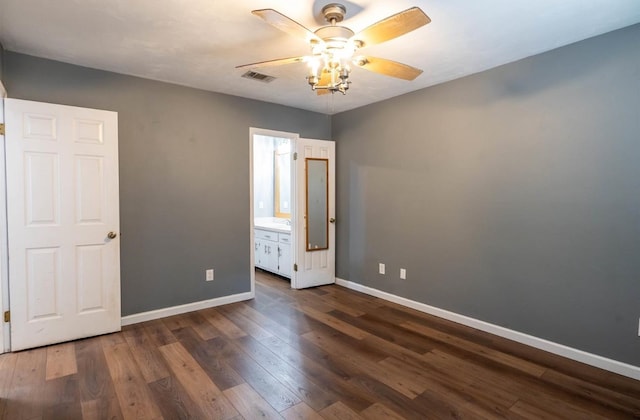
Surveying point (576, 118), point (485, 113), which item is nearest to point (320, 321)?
point (485, 113)

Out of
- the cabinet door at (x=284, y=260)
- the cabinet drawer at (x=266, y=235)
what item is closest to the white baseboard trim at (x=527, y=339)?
the cabinet door at (x=284, y=260)

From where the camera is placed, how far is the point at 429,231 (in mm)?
3656

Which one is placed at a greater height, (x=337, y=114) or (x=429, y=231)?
(x=337, y=114)

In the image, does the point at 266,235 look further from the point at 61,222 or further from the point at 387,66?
the point at 387,66

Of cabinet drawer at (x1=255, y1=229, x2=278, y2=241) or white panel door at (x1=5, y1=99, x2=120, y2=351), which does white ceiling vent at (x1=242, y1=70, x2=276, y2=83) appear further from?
cabinet drawer at (x1=255, y1=229, x2=278, y2=241)

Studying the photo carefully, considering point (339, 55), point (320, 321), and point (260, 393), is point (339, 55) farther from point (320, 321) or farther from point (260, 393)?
point (320, 321)

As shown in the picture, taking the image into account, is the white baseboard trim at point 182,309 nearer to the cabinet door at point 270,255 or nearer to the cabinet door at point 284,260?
the cabinet door at point 284,260

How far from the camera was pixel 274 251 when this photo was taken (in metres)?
5.20

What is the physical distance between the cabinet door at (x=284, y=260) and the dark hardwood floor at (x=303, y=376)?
59.6 inches

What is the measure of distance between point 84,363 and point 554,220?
3977 millimetres

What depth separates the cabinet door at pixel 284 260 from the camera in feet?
16.0

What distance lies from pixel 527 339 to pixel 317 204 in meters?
2.86

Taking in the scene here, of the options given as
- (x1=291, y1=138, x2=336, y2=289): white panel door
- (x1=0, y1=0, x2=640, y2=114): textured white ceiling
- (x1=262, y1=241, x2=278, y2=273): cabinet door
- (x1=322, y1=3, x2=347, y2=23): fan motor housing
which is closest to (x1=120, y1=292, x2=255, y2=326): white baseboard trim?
(x1=291, y1=138, x2=336, y2=289): white panel door

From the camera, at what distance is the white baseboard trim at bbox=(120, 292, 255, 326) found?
333cm
